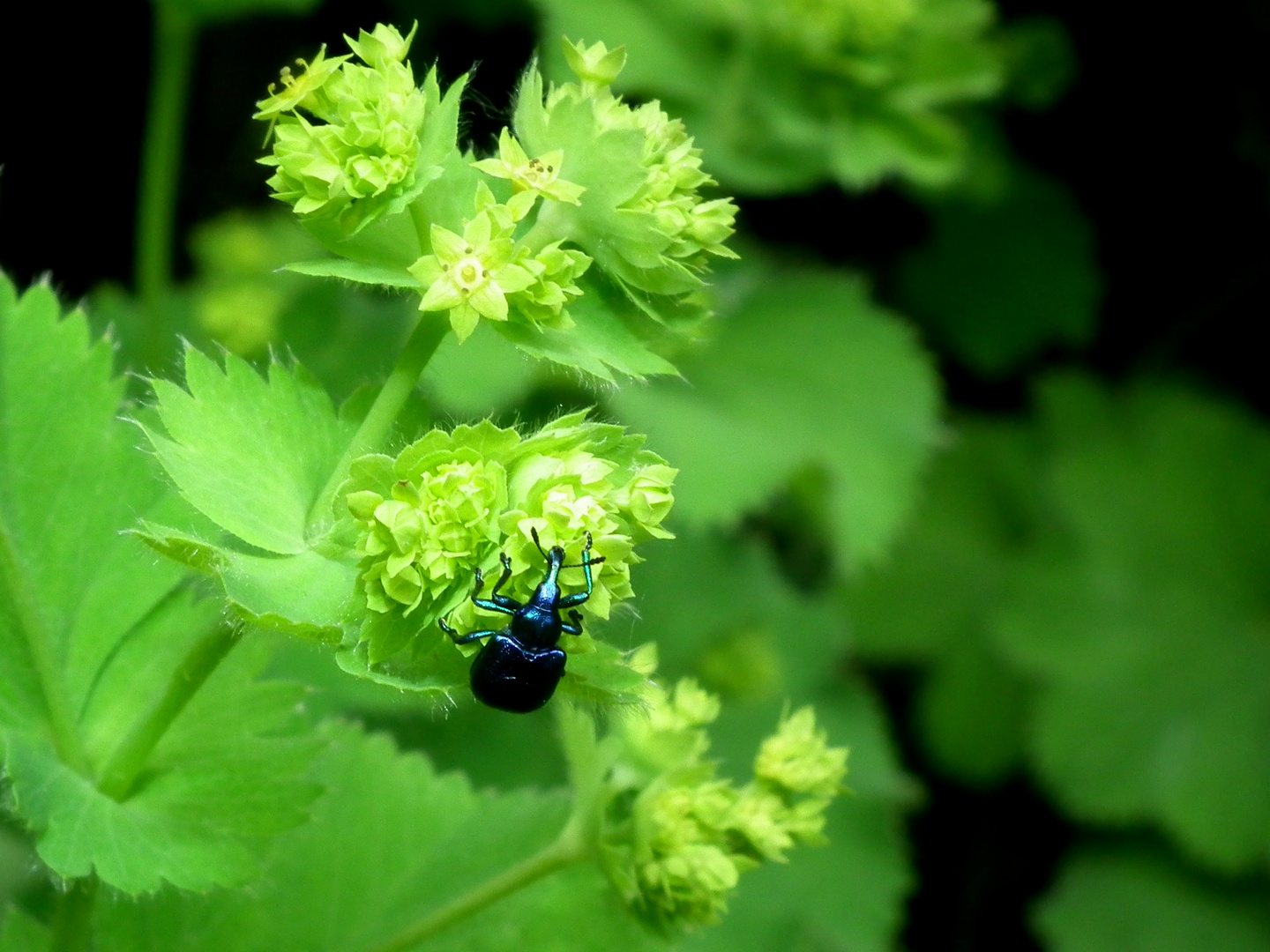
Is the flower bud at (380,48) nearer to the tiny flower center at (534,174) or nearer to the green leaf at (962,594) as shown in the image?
the tiny flower center at (534,174)

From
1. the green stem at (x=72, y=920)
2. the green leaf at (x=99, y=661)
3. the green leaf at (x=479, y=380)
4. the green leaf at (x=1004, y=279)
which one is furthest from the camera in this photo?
the green leaf at (x=1004, y=279)

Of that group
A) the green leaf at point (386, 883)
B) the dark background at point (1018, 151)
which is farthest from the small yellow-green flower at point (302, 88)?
the dark background at point (1018, 151)

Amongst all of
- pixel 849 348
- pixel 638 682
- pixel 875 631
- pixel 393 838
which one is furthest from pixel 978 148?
pixel 638 682

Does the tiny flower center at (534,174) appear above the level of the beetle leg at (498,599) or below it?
above

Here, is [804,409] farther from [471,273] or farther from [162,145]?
[471,273]

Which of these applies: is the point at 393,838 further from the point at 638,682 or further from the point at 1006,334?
the point at 1006,334

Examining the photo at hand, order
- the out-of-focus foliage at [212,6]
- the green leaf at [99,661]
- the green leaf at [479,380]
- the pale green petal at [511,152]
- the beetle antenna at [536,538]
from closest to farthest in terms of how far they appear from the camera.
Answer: the beetle antenna at [536,538] → the pale green petal at [511,152] → the green leaf at [99,661] → the green leaf at [479,380] → the out-of-focus foliage at [212,6]
